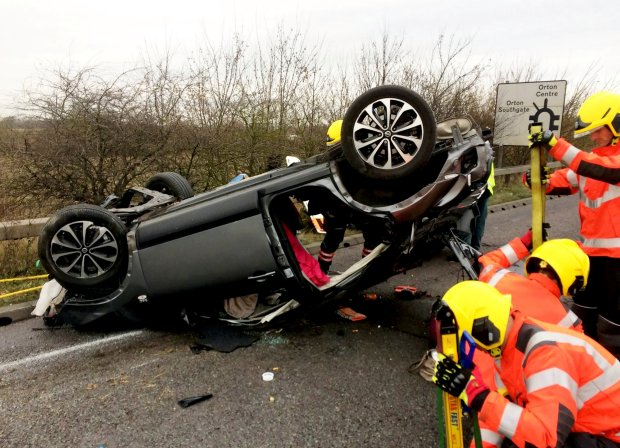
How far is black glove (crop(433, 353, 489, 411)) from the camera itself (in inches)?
69.0

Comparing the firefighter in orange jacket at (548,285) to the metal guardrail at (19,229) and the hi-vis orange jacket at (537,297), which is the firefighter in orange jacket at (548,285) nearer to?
the hi-vis orange jacket at (537,297)

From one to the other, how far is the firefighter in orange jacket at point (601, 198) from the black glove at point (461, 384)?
162cm

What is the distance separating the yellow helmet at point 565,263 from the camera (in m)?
2.42

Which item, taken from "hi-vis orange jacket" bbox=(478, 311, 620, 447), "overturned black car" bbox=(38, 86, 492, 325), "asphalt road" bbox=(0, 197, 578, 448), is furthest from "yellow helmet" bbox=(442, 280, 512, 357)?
"overturned black car" bbox=(38, 86, 492, 325)

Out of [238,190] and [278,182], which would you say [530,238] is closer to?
[278,182]

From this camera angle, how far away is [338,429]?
2541 millimetres

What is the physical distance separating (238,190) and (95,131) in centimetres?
405

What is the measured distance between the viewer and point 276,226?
3.49 m

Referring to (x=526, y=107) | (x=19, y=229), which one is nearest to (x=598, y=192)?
(x=19, y=229)

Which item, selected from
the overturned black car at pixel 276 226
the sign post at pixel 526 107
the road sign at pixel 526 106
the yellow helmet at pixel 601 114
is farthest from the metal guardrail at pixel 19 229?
the road sign at pixel 526 106

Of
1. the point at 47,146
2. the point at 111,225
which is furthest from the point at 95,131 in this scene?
the point at 111,225

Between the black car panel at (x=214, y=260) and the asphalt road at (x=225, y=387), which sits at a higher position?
the black car panel at (x=214, y=260)

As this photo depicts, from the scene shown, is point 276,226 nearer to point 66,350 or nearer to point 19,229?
point 66,350

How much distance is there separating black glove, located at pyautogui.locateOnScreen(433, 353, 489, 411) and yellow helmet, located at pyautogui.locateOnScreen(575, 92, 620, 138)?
76.0 inches
